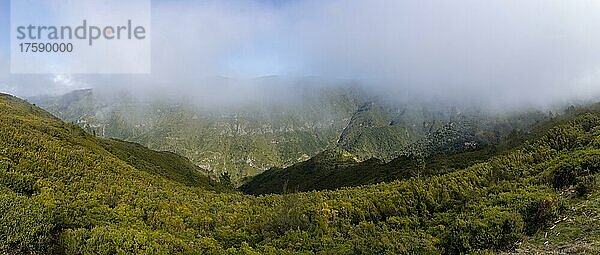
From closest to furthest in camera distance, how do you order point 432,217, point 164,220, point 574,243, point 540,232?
1. point 574,243
2. point 540,232
3. point 432,217
4. point 164,220

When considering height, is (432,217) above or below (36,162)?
below

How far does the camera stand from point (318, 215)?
42.5m

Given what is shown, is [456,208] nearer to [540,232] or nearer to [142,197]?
[540,232]

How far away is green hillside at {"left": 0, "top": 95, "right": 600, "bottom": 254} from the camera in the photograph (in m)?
28.2

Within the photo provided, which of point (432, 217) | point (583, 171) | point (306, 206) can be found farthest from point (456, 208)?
point (306, 206)

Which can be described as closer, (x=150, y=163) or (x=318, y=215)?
(x=318, y=215)

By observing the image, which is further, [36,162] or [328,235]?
[36,162]

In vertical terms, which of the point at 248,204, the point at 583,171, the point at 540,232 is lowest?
the point at 248,204

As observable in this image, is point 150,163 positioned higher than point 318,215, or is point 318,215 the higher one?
point 318,215

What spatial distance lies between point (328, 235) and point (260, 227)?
8402 millimetres

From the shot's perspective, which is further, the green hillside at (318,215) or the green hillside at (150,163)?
the green hillside at (150,163)

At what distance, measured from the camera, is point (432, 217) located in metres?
39.6

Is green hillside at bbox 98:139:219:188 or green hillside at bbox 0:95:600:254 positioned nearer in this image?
green hillside at bbox 0:95:600:254

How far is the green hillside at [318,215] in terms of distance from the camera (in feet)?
92.4
